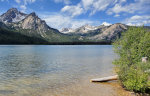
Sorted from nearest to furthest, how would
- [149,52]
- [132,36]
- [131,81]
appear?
1. [131,81]
2. [149,52]
3. [132,36]

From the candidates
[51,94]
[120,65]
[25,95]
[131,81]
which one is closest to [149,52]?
[120,65]

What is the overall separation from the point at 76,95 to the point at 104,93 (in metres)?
3.27

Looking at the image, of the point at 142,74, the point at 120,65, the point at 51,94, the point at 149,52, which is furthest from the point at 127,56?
the point at 51,94

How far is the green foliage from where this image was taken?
15438 mm

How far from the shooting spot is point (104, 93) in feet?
55.7

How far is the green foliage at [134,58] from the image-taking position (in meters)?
15.4

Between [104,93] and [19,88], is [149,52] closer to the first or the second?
[104,93]

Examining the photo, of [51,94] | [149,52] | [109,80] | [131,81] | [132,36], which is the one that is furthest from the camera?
[109,80]

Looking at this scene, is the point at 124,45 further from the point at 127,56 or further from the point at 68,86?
the point at 68,86

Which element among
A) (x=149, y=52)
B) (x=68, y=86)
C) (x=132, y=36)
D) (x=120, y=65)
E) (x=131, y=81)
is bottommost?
(x=68, y=86)

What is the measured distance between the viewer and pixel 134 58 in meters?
18.9

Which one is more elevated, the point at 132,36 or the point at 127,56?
the point at 132,36

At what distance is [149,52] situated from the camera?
18578 millimetres

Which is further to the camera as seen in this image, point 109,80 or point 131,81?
point 109,80
